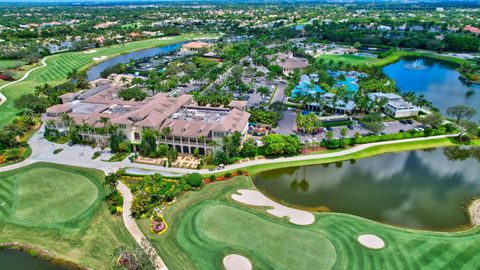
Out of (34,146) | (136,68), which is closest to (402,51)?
(136,68)

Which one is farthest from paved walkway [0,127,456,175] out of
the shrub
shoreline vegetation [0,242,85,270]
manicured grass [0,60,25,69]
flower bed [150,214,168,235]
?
manicured grass [0,60,25,69]

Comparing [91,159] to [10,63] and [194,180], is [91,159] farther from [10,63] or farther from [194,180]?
[10,63]

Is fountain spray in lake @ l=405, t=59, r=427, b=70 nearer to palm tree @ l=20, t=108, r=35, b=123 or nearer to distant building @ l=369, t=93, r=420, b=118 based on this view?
distant building @ l=369, t=93, r=420, b=118

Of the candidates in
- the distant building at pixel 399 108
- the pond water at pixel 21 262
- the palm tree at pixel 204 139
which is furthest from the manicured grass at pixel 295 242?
the distant building at pixel 399 108

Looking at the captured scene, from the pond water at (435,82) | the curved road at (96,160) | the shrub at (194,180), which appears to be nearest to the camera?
the shrub at (194,180)

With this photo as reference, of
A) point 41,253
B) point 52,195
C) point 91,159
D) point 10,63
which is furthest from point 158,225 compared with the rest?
point 10,63

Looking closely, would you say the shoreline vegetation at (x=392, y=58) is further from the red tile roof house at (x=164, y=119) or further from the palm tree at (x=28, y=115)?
the palm tree at (x=28, y=115)

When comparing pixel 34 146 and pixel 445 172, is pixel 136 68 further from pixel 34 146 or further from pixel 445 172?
pixel 445 172
